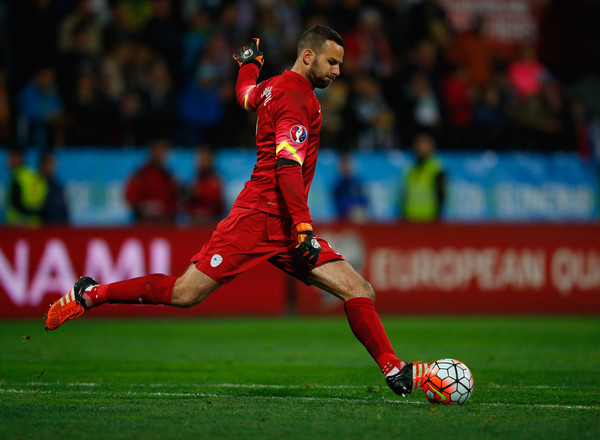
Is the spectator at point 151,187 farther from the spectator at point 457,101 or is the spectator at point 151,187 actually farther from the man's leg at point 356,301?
the man's leg at point 356,301

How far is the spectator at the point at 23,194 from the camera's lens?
45.5 ft

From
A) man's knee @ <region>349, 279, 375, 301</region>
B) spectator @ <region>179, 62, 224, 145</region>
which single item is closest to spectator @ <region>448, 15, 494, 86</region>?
spectator @ <region>179, 62, 224, 145</region>

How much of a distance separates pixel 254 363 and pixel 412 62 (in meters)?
10.1

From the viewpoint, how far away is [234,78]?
16.2 metres

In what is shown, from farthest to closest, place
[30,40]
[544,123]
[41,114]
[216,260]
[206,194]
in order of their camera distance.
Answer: [544,123], [30,40], [41,114], [206,194], [216,260]

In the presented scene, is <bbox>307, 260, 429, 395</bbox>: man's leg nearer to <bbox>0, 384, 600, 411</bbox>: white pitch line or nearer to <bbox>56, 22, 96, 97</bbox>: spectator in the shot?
<bbox>0, 384, 600, 411</bbox>: white pitch line

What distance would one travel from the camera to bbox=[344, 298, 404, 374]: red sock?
640 cm

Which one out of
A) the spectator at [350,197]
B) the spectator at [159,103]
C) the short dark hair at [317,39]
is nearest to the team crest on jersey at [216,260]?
the short dark hair at [317,39]

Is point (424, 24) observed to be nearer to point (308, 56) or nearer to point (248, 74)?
point (248, 74)

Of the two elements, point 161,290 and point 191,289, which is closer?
point 191,289

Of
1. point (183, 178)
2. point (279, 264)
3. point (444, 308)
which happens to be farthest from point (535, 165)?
point (279, 264)

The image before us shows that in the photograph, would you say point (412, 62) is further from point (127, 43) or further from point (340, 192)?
point (127, 43)

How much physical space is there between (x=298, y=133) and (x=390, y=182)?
32.9 ft

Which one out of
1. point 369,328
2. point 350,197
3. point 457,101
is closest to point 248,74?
point 369,328
